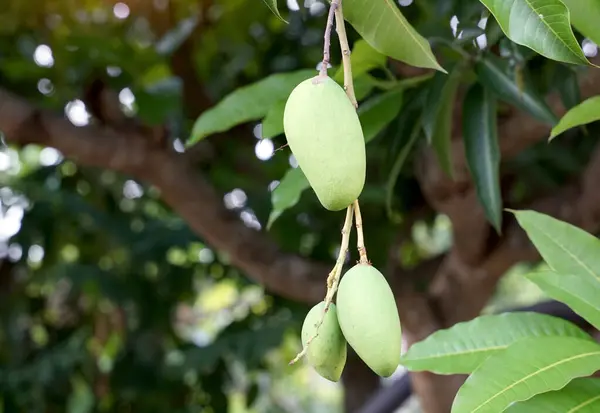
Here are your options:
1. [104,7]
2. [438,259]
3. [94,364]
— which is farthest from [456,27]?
[94,364]

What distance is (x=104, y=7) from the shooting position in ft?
4.00

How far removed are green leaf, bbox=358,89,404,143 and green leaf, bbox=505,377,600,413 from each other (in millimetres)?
248

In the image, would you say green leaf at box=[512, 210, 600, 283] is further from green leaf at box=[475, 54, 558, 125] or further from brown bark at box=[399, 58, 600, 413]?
brown bark at box=[399, 58, 600, 413]

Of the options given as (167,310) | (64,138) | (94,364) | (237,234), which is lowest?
(94,364)

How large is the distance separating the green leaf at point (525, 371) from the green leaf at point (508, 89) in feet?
0.67

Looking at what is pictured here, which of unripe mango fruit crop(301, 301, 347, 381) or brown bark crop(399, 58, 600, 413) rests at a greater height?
unripe mango fruit crop(301, 301, 347, 381)

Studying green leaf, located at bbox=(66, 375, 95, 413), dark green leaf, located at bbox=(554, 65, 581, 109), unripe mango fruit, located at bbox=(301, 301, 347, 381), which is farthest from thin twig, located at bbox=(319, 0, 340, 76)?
green leaf, located at bbox=(66, 375, 95, 413)

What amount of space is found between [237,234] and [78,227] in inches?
23.9

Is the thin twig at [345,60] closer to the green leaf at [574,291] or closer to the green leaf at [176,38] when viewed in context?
the green leaf at [574,291]

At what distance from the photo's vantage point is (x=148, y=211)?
5.79ft

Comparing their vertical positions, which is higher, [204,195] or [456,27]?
[456,27]

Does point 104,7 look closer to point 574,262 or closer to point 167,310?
point 167,310

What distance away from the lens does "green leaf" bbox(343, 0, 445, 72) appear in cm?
38

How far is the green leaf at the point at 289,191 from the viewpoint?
57 cm
